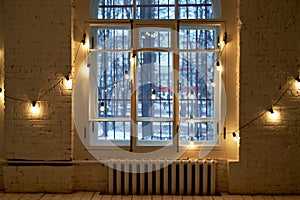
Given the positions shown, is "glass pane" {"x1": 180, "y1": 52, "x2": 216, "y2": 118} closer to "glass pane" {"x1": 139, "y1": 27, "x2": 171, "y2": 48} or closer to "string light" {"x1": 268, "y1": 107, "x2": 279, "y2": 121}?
"glass pane" {"x1": 139, "y1": 27, "x2": 171, "y2": 48}

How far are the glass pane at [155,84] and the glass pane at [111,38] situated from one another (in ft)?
1.00

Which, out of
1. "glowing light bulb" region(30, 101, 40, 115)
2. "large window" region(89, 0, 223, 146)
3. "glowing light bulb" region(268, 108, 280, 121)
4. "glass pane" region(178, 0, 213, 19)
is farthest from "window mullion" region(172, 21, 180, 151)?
"glowing light bulb" region(30, 101, 40, 115)

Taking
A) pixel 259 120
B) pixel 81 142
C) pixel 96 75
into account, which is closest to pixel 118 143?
pixel 81 142

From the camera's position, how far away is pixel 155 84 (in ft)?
22.6

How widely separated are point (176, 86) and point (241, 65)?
100 cm

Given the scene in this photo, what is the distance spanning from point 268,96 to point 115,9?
8.40 feet

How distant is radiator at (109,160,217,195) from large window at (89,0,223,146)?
0.37 m

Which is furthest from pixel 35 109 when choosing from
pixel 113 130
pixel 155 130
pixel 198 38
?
pixel 198 38

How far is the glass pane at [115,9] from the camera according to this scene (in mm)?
6863

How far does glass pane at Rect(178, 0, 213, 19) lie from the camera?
6.84 meters

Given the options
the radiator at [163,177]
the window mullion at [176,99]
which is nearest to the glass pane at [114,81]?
the window mullion at [176,99]

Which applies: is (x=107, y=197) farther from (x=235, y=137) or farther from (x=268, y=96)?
(x=268, y=96)

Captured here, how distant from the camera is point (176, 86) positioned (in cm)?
683

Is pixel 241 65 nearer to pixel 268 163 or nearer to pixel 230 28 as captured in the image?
pixel 230 28
